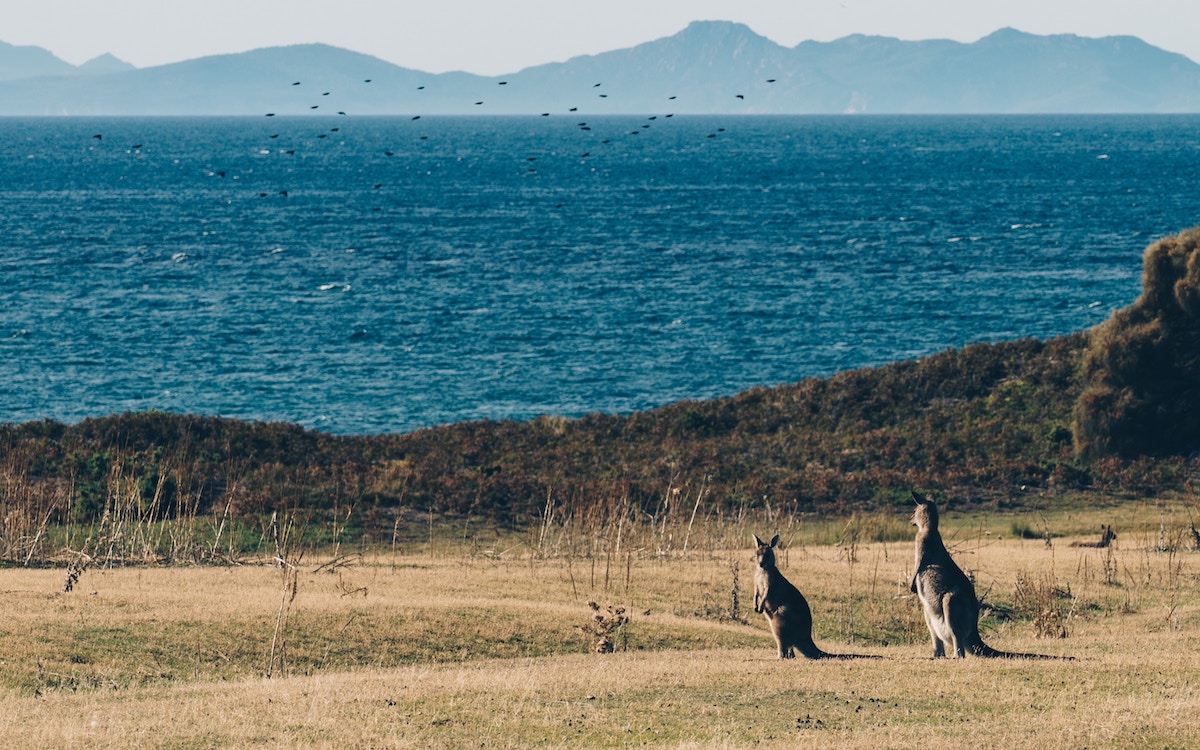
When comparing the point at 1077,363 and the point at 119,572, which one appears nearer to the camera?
the point at 119,572

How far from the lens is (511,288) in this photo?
247 feet

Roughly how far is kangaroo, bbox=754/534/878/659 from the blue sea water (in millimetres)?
32472

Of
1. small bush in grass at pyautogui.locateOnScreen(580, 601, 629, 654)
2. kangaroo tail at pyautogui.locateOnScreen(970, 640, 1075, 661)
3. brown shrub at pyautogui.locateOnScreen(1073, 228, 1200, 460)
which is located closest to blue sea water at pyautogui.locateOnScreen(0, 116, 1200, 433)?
brown shrub at pyautogui.locateOnScreen(1073, 228, 1200, 460)

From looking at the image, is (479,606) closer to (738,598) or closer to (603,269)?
(738,598)

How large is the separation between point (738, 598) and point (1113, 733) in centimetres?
946

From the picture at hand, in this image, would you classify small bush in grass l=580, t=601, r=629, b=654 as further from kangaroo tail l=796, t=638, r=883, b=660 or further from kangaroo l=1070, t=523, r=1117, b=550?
kangaroo l=1070, t=523, r=1117, b=550

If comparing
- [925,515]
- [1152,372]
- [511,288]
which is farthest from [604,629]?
[511,288]

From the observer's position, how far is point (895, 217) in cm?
11144

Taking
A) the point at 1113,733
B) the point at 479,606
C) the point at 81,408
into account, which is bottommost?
the point at 81,408

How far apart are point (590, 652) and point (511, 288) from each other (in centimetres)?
5884

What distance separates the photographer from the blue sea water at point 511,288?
172 ft

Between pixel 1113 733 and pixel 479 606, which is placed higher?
pixel 1113 733

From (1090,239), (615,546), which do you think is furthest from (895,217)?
(615,546)

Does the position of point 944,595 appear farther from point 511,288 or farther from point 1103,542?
point 511,288
